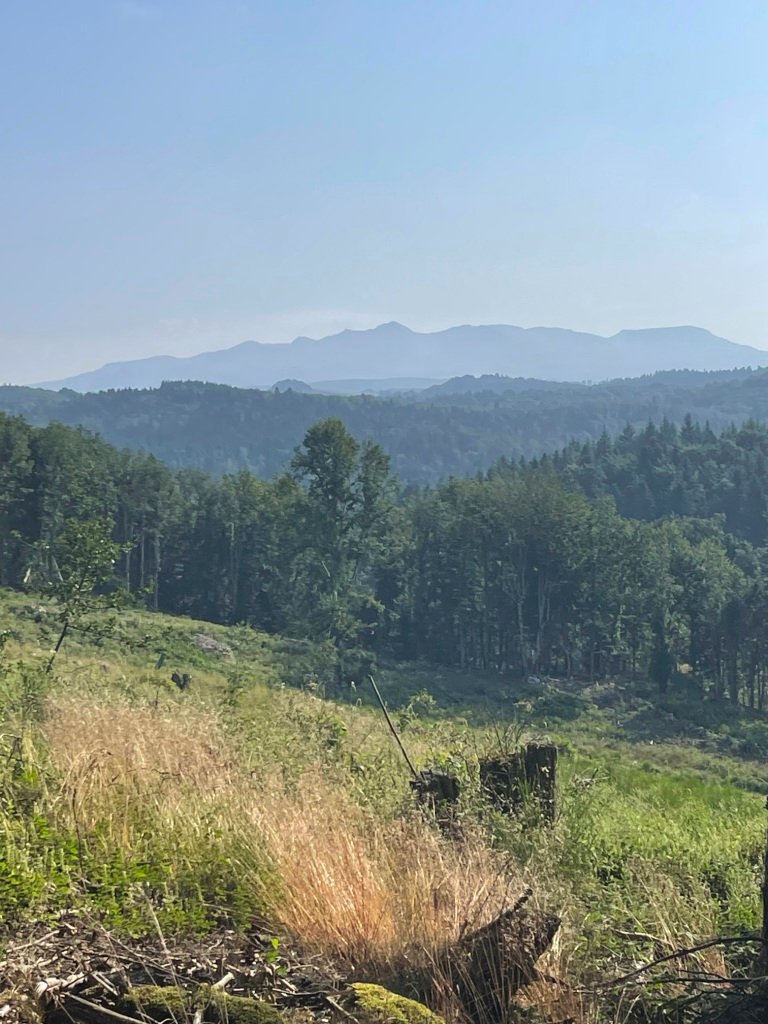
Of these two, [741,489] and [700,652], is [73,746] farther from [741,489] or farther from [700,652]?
[741,489]

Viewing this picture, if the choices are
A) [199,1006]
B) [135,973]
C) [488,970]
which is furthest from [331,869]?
[199,1006]

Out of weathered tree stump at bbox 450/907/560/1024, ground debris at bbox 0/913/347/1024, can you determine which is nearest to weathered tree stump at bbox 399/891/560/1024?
weathered tree stump at bbox 450/907/560/1024

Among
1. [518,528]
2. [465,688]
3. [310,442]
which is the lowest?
[465,688]

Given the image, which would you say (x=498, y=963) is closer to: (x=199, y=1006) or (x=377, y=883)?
(x=377, y=883)

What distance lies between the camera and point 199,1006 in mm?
3113

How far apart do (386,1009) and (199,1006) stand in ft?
2.07

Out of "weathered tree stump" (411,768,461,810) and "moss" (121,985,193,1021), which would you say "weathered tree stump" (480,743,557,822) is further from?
"moss" (121,985,193,1021)

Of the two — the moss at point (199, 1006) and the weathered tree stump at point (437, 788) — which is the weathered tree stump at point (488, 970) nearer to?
the moss at point (199, 1006)

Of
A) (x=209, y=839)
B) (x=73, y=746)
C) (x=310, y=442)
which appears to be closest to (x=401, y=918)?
(x=209, y=839)

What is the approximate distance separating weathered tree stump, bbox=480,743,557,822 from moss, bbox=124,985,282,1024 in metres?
3.13

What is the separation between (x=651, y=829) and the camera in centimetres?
784

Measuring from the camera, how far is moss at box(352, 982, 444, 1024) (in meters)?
3.16

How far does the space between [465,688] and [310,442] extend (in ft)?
59.2

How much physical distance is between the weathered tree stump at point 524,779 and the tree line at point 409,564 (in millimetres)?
47557
